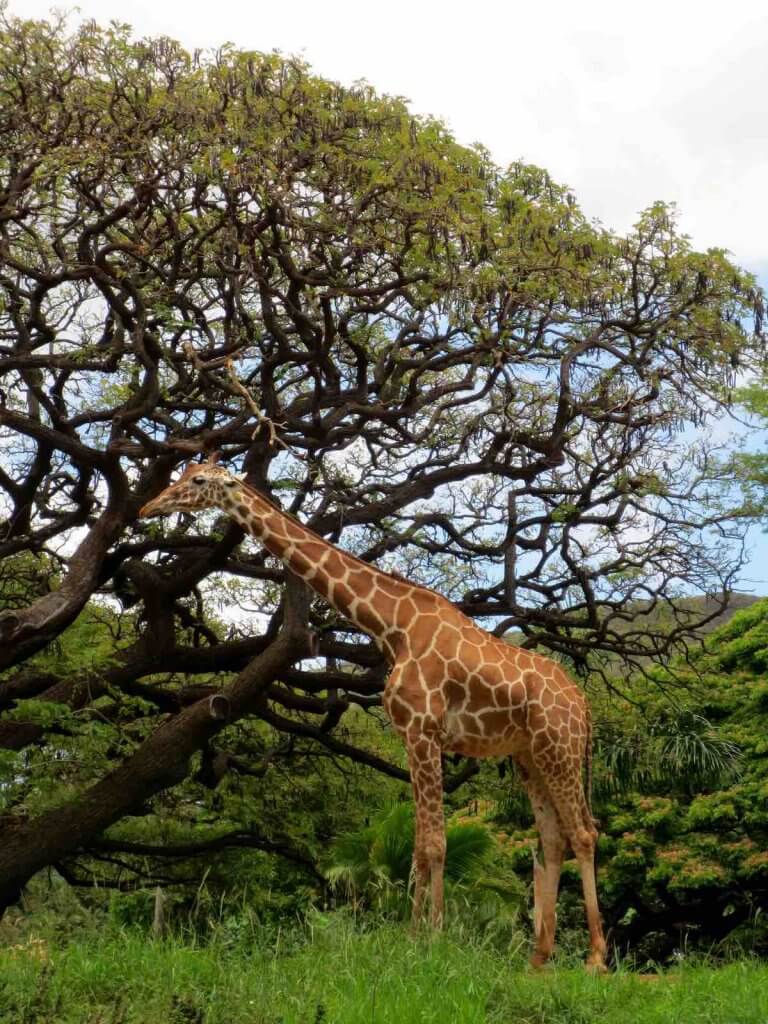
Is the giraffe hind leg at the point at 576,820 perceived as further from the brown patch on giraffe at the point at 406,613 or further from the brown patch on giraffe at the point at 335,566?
the brown patch on giraffe at the point at 335,566

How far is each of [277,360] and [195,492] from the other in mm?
1869

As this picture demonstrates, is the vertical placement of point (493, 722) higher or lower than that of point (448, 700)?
lower

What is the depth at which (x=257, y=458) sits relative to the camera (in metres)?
13.5

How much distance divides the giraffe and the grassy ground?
972 mm

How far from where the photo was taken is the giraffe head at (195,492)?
11.7 metres

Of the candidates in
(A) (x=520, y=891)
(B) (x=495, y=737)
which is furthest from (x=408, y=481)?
(A) (x=520, y=891)

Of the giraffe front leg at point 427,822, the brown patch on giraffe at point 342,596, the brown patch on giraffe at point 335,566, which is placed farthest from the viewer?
the brown patch on giraffe at point 335,566

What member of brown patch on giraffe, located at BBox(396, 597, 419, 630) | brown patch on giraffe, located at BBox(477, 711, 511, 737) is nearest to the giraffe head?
brown patch on giraffe, located at BBox(396, 597, 419, 630)

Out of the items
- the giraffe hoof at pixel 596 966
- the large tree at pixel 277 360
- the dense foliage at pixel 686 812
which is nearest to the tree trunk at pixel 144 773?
the large tree at pixel 277 360

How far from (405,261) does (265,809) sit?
8.65 m

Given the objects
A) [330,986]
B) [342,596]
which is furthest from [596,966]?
[342,596]

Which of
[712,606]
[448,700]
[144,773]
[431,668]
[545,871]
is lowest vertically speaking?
[545,871]

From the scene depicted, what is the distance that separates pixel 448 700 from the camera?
10883 millimetres

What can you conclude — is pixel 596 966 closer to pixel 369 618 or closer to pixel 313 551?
pixel 369 618
